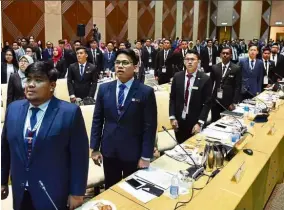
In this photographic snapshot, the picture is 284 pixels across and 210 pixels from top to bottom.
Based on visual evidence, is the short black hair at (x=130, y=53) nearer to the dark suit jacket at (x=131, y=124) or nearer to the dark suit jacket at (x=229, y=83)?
the dark suit jacket at (x=131, y=124)

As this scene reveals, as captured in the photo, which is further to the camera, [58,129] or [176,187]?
[176,187]

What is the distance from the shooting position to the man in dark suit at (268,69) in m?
6.36

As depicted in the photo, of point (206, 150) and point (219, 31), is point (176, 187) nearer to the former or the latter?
point (206, 150)

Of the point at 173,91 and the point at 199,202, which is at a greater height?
the point at 173,91

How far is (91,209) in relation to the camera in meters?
1.86

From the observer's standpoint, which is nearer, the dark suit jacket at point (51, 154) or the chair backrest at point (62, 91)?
the dark suit jacket at point (51, 154)

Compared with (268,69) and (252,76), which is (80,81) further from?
(268,69)

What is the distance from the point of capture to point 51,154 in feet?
5.86

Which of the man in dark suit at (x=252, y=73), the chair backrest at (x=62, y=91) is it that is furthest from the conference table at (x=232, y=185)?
the chair backrest at (x=62, y=91)

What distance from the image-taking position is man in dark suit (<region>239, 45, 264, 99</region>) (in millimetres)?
5594

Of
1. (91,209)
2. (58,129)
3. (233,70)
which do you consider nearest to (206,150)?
(91,209)

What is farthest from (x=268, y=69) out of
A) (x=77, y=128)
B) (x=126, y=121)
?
(x=77, y=128)

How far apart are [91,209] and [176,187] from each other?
22.3 inches

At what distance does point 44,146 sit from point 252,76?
4.63 meters
